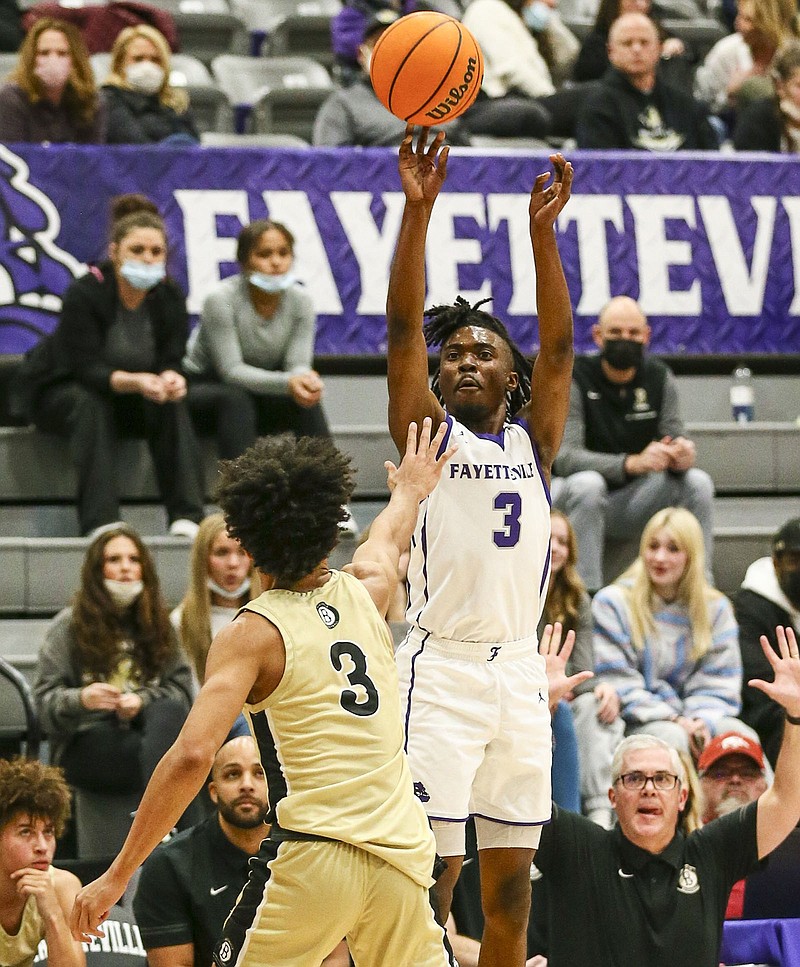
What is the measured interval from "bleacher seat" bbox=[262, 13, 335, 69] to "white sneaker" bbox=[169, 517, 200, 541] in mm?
4720

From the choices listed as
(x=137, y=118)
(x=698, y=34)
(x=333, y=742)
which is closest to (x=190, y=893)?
(x=333, y=742)

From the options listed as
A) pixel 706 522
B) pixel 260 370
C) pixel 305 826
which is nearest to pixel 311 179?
pixel 260 370

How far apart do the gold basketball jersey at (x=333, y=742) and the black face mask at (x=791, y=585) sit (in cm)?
366

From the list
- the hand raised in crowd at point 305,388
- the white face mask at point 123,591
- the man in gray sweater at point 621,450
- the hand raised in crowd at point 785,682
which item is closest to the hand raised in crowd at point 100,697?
the white face mask at point 123,591

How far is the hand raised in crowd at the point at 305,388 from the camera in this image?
765cm

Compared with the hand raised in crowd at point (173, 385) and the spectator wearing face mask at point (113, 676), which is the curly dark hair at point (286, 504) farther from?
the hand raised in crowd at point (173, 385)

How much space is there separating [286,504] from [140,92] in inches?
221

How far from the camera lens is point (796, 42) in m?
9.77

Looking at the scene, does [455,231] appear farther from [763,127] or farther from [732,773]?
[732,773]

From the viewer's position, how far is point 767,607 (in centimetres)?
723

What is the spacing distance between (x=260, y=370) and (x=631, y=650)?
213 cm

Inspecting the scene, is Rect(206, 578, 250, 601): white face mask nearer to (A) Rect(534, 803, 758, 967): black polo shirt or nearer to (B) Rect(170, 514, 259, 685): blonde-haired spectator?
(B) Rect(170, 514, 259, 685): blonde-haired spectator

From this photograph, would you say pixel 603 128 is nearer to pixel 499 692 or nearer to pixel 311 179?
pixel 311 179

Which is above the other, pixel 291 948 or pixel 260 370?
pixel 260 370
